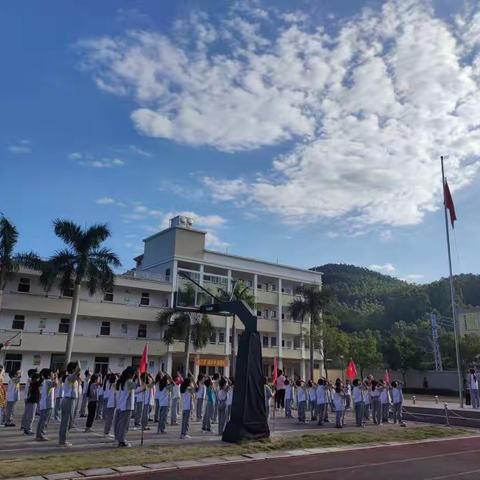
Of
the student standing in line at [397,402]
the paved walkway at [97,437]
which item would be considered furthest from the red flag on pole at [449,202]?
the paved walkway at [97,437]

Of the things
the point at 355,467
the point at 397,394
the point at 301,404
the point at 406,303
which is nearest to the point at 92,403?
the point at 355,467

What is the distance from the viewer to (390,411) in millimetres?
20438

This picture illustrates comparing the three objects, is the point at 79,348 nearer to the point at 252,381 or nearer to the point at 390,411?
the point at 390,411

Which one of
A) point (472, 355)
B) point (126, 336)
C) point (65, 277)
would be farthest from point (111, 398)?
point (472, 355)

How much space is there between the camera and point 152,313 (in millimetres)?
41062

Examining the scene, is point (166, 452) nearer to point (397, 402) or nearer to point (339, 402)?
point (339, 402)

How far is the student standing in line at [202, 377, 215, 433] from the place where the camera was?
51.3 ft

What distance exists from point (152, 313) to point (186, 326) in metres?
6.42

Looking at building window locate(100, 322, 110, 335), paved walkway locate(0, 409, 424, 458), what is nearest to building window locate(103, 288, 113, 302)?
building window locate(100, 322, 110, 335)

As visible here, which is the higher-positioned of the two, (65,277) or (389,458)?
(65,277)

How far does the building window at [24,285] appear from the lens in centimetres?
3522

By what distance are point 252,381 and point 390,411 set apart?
1018 centimetres

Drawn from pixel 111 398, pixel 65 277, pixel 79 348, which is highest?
pixel 65 277

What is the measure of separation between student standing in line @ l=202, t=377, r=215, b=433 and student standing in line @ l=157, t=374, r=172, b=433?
142 centimetres
